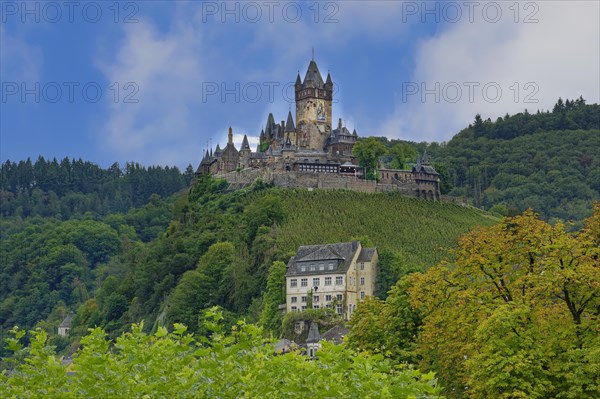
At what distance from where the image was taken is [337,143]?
7156 inches

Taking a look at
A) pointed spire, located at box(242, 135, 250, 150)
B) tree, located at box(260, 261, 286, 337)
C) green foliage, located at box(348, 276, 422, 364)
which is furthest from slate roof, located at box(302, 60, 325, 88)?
green foliage, located at box(348, 276, 422, 364)

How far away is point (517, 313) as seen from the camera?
49812mm

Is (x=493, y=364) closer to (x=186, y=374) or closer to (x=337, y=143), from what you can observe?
(x=186, y=374)

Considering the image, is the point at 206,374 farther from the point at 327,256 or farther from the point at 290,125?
the point at 290,125

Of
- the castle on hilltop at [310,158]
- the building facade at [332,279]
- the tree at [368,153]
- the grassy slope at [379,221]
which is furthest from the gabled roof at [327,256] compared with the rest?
the tree at [368,153]

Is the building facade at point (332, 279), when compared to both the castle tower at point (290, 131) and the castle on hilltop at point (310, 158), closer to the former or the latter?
the castle on hilltop at point (310, 158)

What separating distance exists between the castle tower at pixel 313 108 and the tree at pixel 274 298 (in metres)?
60.9

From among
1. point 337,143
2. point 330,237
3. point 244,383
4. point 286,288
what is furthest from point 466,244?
point 337,143

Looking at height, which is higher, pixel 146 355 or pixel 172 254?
pixel 172 254

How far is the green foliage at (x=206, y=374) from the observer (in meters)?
37.5

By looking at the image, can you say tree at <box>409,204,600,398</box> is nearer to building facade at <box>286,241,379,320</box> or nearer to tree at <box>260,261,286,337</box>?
building facade at <box>286,241,379,320</box>

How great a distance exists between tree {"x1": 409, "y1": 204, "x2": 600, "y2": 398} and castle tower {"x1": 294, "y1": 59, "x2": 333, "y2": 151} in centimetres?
12595

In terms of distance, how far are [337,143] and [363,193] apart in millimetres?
15909

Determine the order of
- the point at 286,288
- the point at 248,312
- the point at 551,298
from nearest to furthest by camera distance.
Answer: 1. the point at 551,298
2. the point at 286,288
3. the point at 248,312
